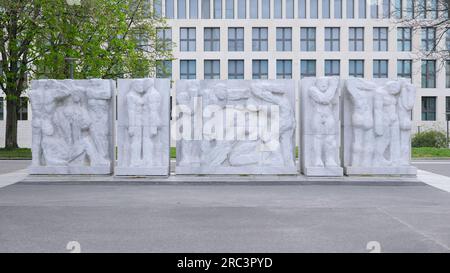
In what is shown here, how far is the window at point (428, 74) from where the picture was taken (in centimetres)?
5781

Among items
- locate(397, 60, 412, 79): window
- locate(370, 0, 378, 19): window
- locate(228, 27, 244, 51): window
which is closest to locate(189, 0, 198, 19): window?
locate(228, 27, 244, 51): window

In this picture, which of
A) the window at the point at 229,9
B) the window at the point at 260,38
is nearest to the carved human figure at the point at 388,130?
the window at the point at 260,38

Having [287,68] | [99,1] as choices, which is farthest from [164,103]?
[287,68]

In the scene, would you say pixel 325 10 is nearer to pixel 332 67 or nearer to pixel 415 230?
pixel 332 67

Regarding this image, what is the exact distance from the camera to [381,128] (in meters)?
16.8

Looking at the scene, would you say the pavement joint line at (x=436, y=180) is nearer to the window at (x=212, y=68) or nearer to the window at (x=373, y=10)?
the window at (x=212, y=68)

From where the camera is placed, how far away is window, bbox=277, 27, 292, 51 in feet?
185

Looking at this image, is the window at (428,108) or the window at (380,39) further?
the window at (428,108)

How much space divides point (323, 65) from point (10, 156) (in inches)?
1374

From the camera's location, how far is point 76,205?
38.4 ft

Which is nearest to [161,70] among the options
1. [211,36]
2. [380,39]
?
[211,36]

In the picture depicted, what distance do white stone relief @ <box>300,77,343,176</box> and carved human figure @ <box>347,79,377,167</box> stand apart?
49cm

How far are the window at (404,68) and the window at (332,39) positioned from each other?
20.2 ft
